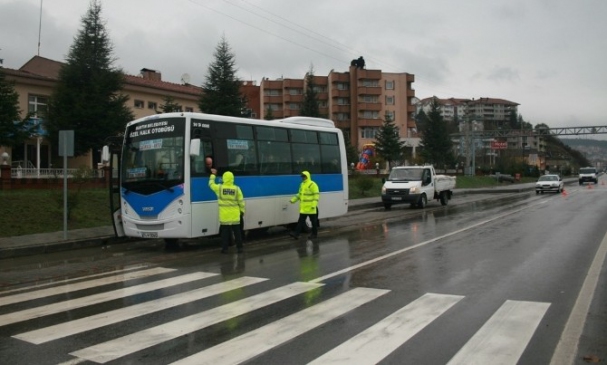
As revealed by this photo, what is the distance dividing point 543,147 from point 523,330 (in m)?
179

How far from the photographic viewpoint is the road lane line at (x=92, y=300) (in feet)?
20.6

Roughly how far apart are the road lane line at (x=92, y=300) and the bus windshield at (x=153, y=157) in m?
3.48

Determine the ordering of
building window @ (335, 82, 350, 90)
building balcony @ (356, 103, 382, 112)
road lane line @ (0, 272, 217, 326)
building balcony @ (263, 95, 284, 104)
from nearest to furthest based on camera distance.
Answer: road lane line @ (0, 272, 217, 326), building balcony @ (356, 103, 382, 112), building window @ (335, 82, 350, 90), building balcony @ (263, 95, 284, 104)

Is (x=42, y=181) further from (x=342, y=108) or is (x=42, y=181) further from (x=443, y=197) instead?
(x=342, y=108)

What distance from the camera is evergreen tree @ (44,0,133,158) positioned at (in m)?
31.2

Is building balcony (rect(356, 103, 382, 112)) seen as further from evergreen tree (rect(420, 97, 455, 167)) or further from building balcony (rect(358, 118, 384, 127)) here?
evergreen tree (rect(420, 97, 455, 167))

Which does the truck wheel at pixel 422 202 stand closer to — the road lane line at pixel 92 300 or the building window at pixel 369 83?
the road lane line at pixel 92 300

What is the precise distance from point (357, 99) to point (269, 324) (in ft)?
268

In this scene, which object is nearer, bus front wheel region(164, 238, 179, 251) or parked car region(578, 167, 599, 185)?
bus front wheel region(164, 238, 179, 251)

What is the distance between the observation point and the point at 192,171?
1172 cm

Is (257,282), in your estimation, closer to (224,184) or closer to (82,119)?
(224,184)

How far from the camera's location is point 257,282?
8.09 m

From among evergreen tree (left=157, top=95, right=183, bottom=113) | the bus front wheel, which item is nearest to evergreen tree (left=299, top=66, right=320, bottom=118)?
evergreen tree (left=157, top=95, right=183, bottom=113)

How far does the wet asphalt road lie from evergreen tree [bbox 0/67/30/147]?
13.8 metres
